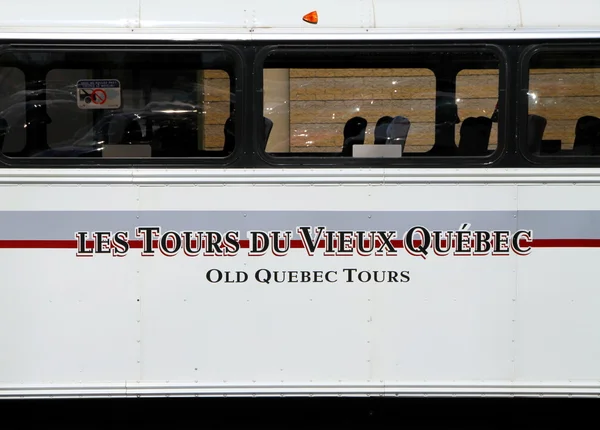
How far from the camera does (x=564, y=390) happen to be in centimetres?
476

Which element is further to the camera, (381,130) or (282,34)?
(381,130)

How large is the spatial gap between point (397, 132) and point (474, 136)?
486 mm

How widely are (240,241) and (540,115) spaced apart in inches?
79.5

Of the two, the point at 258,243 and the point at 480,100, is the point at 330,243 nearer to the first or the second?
the point at 258,243

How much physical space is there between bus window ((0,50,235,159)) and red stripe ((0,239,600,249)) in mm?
532

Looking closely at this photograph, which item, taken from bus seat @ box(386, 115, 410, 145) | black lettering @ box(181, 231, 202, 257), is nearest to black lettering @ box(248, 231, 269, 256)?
black lettering @ box(181, 231, 202, 257)

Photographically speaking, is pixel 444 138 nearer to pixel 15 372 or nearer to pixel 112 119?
pixel 112 119

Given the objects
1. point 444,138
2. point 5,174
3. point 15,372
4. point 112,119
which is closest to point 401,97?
point 444,138

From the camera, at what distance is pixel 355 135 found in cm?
472

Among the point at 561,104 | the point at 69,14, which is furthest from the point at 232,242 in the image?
the point at 561,104

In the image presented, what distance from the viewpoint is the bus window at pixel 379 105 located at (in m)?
4.69

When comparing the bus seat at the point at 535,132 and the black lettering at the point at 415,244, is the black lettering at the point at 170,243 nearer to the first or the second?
the black lettering at the point at 415,244

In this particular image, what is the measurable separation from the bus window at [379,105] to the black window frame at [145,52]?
0.54ft
